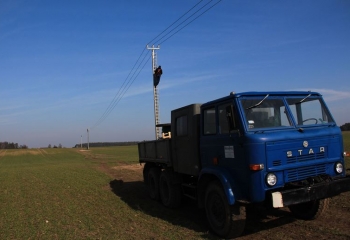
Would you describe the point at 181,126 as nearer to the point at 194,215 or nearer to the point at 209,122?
the point at 209,122

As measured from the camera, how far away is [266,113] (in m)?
6.13

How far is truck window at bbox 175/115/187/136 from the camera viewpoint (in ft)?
26.4

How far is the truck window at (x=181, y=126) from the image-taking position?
8.04 meters

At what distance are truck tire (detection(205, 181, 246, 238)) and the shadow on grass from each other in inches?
9.9

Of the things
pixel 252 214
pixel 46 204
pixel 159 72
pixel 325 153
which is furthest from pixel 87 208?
pixel 159 72

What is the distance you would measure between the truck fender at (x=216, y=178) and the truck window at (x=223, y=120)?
0.73m

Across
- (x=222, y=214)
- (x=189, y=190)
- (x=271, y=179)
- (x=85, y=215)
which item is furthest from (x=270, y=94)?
(x=85, y=215)

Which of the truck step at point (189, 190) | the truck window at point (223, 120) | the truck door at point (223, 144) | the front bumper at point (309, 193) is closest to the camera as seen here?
the front bumper at point (309, 193)

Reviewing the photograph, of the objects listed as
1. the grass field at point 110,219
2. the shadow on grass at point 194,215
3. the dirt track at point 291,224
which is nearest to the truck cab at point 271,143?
the dirt track at point 291,224

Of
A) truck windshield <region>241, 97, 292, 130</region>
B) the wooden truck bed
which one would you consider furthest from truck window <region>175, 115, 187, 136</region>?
truck windshield <region>241, 97, 292, 130</region>

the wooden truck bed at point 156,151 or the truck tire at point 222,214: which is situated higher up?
the wooden truck bed at point 156,151

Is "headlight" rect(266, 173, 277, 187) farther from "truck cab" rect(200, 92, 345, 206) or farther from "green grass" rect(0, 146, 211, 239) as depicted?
"green grass" rect(0, 146, 211, 239)

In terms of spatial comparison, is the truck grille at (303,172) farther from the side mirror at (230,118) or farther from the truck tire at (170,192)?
the truck tire at (170,192)

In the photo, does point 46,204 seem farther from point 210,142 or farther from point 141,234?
point 210,142
